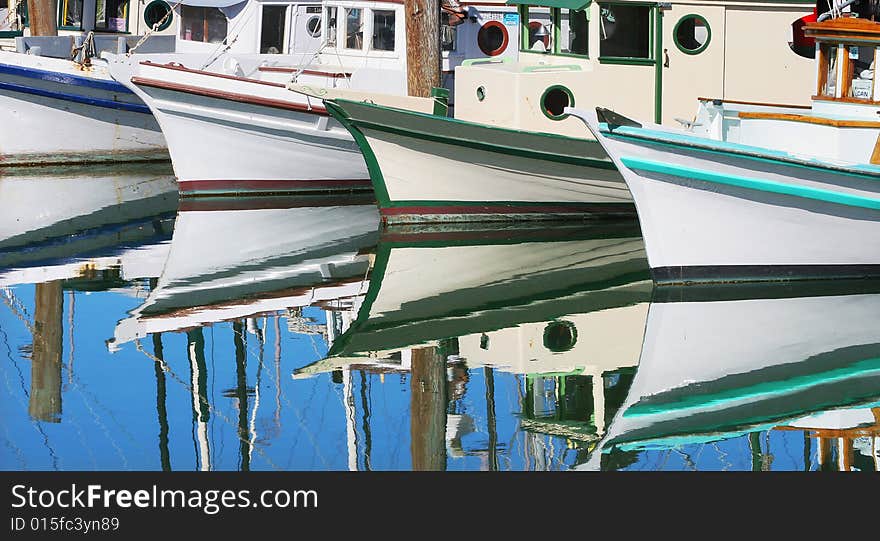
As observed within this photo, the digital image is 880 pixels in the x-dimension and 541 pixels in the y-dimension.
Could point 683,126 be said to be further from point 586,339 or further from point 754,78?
point 586,339

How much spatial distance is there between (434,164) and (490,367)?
230 inches

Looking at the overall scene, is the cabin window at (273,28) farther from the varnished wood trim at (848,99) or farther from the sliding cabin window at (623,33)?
the varnished wood trim at (848,99)

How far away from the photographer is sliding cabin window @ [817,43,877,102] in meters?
13.8

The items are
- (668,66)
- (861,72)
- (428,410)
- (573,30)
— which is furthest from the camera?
(573,30)

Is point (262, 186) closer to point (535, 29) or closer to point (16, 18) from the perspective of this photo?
point (535, 29)

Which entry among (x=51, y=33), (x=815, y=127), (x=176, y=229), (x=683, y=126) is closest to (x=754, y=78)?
(x=683, y=126)

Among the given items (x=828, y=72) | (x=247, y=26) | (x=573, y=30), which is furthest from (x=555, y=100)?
(x=247, y=26)

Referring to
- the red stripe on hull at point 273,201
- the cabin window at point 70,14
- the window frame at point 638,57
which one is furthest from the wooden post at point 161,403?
the cabin window at point 70,14

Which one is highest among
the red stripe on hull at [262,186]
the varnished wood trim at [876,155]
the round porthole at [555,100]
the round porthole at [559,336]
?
the round porthole at [555,100]

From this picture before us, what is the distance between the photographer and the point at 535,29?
1895 cm

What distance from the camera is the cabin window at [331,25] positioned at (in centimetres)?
2048

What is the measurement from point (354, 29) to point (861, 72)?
8.27m

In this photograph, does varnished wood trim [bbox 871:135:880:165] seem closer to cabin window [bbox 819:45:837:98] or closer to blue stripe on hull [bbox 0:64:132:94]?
cabin window [bbox 819:45:837:98]

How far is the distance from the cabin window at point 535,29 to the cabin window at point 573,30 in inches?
9.2
